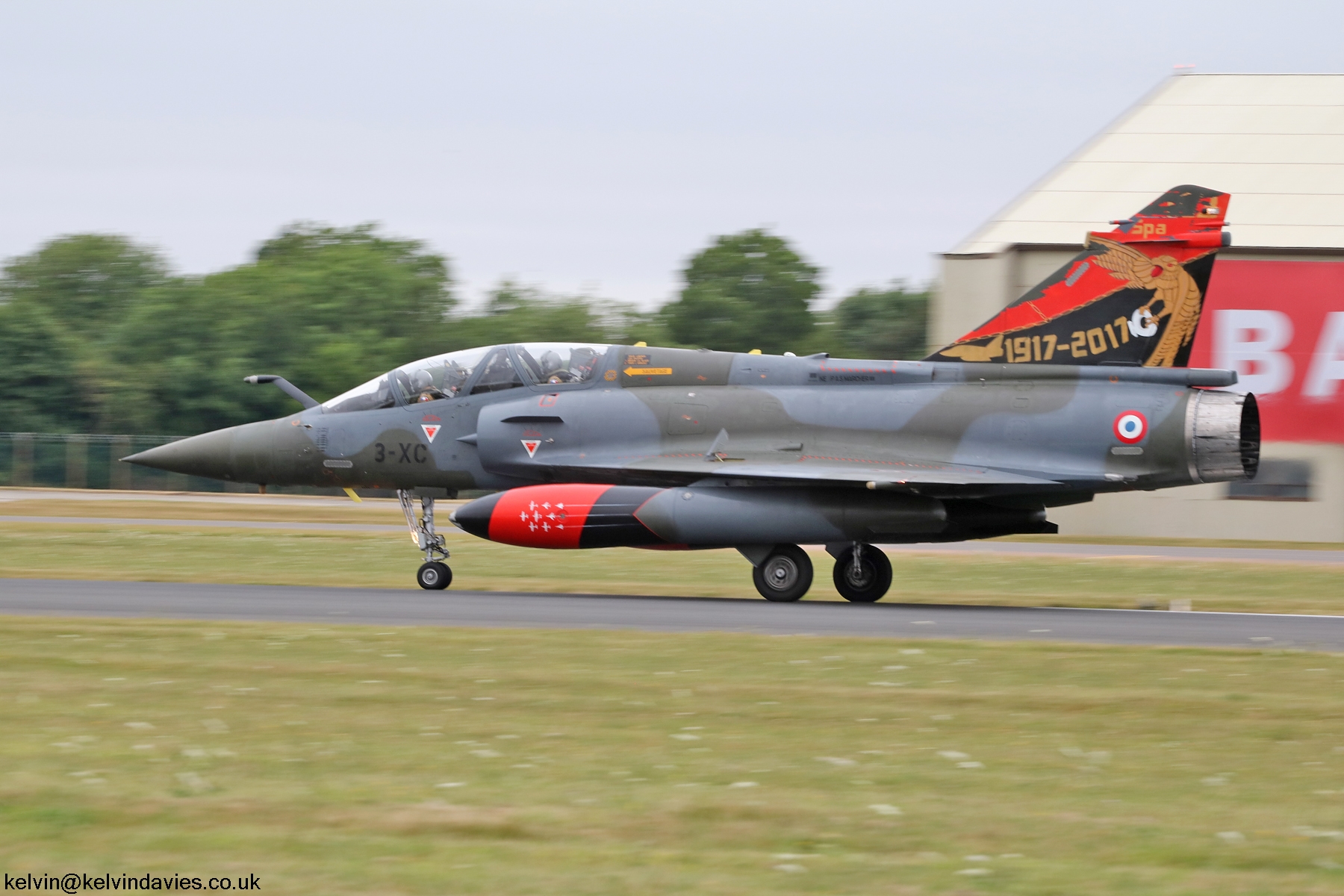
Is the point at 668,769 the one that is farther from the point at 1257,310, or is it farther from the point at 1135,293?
the point at 1257,310

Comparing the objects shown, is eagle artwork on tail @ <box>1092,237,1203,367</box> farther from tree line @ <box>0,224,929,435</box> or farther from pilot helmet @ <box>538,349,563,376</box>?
tree line @ <box>0,224,929,435</box>

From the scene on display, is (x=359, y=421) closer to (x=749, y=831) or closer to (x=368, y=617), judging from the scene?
(x=368, y=617)

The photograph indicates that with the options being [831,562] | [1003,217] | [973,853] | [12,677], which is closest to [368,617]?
[12,677]

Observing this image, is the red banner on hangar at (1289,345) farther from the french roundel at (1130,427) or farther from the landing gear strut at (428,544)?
the landing gear strut at (428,544)

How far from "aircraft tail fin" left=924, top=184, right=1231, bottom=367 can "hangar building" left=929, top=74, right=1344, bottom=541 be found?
53.9 feet

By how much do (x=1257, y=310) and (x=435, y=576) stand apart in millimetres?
23206

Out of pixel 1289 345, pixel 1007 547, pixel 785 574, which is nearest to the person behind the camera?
pixel 785 574

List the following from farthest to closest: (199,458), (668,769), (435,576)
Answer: (199,458)
(435,576)
(668,769)

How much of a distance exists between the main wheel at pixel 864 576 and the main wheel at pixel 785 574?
1.93ft

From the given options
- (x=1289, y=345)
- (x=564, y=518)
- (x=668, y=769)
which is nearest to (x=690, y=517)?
(x=564, y=518)

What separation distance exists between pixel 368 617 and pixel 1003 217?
26.3 metres

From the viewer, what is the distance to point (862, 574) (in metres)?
17.5

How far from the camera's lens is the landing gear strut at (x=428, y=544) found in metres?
18.0

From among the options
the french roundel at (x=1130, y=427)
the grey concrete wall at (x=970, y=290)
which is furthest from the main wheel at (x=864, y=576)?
the grey concrete wall at (x=970, y=290)
